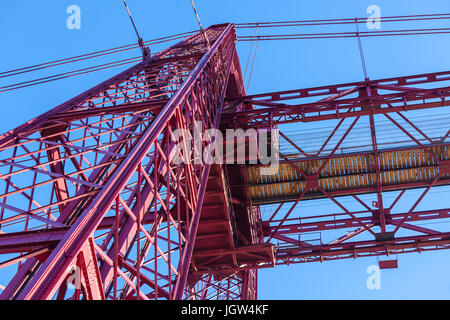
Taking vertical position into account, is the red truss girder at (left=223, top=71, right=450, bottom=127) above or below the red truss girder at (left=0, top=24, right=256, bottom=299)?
above

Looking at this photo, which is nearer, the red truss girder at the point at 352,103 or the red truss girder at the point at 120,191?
the red truss girder at the point at 120,191

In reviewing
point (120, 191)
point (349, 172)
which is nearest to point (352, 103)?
point (349, 172)

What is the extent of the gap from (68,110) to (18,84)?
704cm

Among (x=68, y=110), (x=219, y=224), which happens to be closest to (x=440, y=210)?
(x=219, y=224)

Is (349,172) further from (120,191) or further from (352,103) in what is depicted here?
(120,191)

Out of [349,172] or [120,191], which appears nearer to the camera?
[120,191]

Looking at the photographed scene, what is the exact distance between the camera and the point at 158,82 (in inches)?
641

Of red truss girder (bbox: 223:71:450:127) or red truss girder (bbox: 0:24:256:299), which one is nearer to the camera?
red truss girder (bbox: 0:24:256:299)

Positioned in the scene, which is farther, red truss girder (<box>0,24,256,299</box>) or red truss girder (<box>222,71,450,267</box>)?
red truss girder (<box>222,71,450,267</box>)

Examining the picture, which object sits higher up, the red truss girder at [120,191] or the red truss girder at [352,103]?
the red truss girder at [352,103]

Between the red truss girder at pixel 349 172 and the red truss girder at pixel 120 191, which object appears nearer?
the red truss girder at pixel 120 191

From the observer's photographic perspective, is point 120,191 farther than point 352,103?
No
